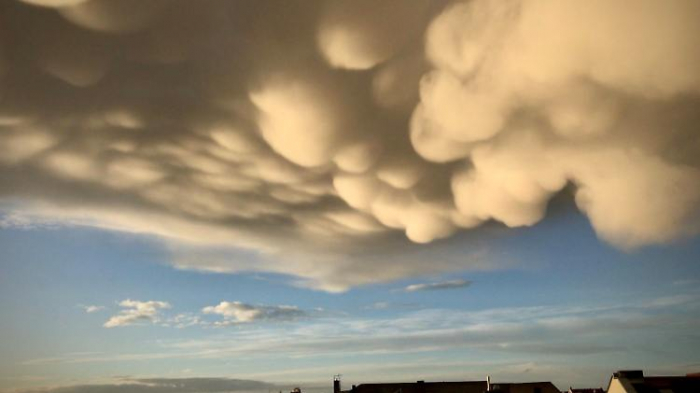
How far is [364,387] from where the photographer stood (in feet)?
229

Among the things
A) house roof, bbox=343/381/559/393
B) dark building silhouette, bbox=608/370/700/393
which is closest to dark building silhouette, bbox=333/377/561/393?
house roof, bbox=343/381/559/393

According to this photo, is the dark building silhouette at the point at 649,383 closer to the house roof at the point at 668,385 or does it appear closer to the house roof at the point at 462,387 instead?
the house roof at the point at 668,385

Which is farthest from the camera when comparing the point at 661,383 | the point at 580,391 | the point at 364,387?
the point at 364,387

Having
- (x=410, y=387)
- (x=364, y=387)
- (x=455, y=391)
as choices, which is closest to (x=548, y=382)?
(x=455, y=391)

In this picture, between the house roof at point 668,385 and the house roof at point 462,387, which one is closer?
Answer: the house roof at point 668,385

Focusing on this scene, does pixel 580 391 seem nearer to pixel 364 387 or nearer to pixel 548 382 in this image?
pixel 548 382

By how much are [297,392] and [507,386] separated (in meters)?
24.8

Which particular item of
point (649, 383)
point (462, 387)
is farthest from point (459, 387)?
point (649, 383)

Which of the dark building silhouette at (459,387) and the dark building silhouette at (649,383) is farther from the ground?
the dark building silhouette at (649,383)

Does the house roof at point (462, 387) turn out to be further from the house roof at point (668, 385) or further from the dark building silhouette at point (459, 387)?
the house roof at point (668, 385)

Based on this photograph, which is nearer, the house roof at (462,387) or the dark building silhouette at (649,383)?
the dark building silhouette at (649,383)

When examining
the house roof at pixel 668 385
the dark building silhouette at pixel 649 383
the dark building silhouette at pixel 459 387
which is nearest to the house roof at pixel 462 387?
the dark building silhouette at pixel 459 387

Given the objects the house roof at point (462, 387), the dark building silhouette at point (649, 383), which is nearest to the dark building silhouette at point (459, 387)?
the house roof at point (462, 387)

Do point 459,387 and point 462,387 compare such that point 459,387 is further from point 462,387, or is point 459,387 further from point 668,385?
point 668,385
